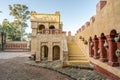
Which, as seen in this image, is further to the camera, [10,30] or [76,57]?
[10,30]

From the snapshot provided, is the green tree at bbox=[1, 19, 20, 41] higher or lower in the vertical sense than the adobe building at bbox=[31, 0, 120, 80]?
higher

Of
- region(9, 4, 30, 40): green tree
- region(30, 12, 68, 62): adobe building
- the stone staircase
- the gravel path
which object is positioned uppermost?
region(9, 4, 30, 40): green tree

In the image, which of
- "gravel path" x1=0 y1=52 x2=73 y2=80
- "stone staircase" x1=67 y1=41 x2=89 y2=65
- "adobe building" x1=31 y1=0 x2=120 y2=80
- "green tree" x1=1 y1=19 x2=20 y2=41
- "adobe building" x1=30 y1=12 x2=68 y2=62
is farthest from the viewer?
"green tree" x1=1 y1=19 x2=20 y2=41

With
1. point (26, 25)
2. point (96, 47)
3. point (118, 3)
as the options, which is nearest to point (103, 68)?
point (96, 47)

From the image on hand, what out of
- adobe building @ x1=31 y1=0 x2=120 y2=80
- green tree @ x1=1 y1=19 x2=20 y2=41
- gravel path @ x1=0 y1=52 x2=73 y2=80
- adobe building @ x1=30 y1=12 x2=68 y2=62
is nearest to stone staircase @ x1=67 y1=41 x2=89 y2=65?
adobe building @ x1=31 y1=0 x2=120 y2=80

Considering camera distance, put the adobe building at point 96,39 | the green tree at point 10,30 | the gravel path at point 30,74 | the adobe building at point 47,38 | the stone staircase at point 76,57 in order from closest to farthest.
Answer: the adobe building at point 96,39
the gravel path at point 30,74
the stone staircase at point 76,57
the adobe building at point 47,38
the green tree at point 10,30

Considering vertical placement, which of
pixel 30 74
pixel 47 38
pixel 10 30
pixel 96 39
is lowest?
pixel 30 74

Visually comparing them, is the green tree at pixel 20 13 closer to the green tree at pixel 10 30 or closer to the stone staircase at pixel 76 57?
the green tree at pixel 10 30

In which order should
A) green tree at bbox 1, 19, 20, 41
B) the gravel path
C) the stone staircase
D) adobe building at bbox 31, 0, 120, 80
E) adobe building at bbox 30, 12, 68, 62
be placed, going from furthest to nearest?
green tree at bbox 1, 19, 20, 41, adobe building at bbox 30, 12, 68, 62, the stone staircase, the gravel path, adobe building at bbox 31, 0, 120, 80

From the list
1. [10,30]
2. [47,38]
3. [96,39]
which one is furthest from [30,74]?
[10,30]

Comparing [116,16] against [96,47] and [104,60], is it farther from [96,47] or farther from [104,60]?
[96,47]

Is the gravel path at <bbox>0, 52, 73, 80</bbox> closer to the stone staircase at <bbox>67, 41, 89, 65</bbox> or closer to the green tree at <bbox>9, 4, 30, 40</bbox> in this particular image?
the stone staircase at <bbox>67, 41, 89, 65</bbox>

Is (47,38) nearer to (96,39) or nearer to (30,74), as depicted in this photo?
(30,74)

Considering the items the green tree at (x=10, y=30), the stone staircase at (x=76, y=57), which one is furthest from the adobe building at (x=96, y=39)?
the green tree at (x=10, y=30)
